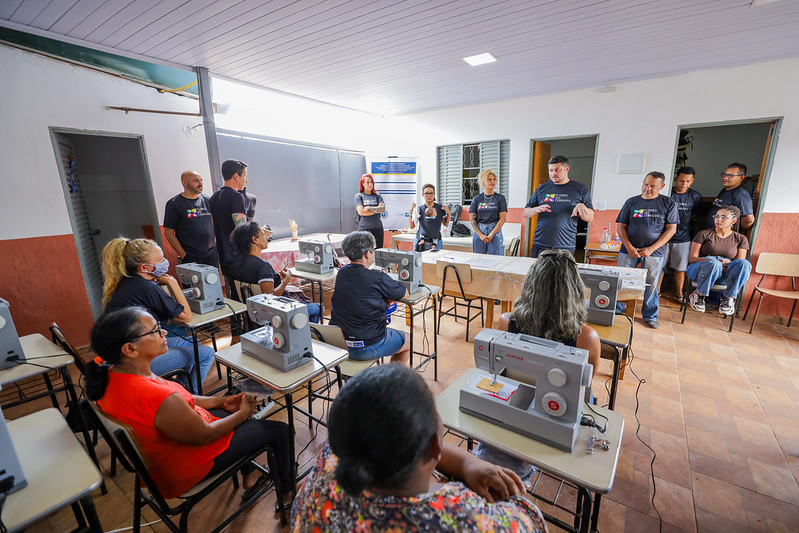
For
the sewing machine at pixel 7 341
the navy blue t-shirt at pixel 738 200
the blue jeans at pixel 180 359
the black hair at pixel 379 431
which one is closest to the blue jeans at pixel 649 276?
the navy blue t-shirt at pixel 738 200

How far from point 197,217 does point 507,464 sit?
11.0 ft

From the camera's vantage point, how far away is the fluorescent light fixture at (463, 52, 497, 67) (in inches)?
141

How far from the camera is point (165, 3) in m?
2.48

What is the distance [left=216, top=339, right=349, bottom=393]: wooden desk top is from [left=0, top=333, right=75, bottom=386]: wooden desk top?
32.3 inches

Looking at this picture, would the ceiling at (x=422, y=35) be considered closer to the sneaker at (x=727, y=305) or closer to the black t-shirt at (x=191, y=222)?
the black t-shirt at (x=191, y=222)

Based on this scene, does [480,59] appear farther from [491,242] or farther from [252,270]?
[252,270]

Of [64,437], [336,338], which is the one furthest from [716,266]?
[64,437]

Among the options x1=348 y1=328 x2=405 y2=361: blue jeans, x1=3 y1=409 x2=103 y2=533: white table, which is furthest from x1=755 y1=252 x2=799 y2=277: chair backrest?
x1=3 y1=409 x2=103 y2=533: white table

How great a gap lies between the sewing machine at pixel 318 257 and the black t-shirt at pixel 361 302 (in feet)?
4.23

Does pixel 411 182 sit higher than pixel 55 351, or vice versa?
pixel 411 182

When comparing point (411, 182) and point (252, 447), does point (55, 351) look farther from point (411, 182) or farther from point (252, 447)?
point (411, 182)

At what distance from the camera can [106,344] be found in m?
1.28

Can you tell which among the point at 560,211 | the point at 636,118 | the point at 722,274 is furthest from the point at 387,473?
the point at 636,118

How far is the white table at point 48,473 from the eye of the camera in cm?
103
